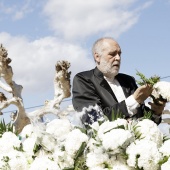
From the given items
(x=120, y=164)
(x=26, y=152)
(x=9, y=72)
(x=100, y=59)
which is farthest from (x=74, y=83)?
(x=9, y=72)

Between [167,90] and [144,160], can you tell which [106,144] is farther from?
[167,90]

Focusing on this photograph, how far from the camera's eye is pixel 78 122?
2928 mm

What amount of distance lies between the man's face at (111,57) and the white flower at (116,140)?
145 cm

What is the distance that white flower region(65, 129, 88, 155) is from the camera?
2660mm

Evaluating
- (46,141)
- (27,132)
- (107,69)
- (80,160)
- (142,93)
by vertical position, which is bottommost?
(80,160)

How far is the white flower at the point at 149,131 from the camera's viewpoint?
8.66 ft

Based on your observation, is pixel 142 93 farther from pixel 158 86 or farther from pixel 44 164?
pixel 44 164

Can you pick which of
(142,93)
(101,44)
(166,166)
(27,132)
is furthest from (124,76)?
(166,166)

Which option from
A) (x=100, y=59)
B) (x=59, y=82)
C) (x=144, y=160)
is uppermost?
(x=59, y=82)

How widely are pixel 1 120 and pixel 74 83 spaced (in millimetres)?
984

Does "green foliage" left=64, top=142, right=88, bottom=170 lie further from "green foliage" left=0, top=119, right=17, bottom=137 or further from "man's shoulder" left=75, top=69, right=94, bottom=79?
"man's shoulder" left=75, top=69, right=94, bottom=79

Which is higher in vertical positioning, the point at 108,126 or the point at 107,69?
the point at 107,69

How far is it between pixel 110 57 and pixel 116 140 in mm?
1535

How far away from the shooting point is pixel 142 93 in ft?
11.4
